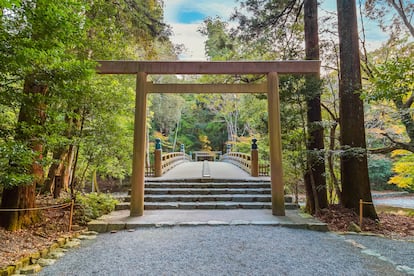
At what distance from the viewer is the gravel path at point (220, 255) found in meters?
2.71

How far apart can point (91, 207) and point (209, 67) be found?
4042 millimetres

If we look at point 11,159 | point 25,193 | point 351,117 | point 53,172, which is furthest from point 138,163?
point 351,117

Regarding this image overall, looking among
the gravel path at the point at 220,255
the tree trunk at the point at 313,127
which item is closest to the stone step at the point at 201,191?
the tree trunk at the point at 313,127

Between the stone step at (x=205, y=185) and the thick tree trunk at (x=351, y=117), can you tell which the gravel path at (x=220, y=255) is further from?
the stone step at (x=205, y=185)

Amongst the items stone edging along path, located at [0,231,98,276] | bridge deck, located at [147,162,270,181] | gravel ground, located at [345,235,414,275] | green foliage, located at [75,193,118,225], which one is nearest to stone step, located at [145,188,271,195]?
bridge deck, located at [147,162,270,181]

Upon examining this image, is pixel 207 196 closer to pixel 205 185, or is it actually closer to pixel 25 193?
pixel 205 185

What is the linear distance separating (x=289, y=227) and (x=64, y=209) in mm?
4641

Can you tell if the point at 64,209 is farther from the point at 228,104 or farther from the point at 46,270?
the point at 228,104

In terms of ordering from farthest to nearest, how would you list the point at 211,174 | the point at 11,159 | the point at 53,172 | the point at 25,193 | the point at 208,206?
the point at 211,174
the point at 53,172
the point at 208,206
the point at 25,193
the point at 11,159

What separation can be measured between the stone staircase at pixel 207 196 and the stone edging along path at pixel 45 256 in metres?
1.84

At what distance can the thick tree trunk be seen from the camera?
5293 millimetres

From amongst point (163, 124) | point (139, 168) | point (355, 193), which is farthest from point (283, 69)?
point (163, 124)

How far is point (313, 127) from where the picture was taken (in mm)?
5613

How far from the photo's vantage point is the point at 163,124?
23578 mm
